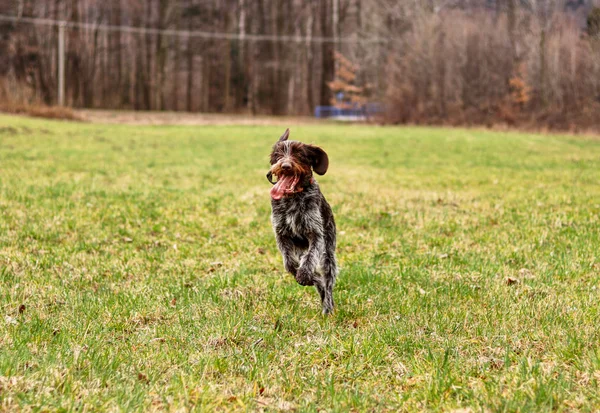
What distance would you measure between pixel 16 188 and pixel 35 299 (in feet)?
22.8

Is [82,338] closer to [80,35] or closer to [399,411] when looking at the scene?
[399,411]

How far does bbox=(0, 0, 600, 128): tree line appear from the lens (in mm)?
38344

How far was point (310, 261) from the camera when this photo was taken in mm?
5051

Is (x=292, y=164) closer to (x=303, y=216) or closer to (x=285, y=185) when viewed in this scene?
(x=285, y=185)

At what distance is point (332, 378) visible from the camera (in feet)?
13.2

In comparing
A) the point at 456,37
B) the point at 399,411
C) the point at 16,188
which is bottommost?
the point at 399,411

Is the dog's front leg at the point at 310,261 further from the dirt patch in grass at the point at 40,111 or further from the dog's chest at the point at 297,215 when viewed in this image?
the dirt patch in grass at the point at 40,111

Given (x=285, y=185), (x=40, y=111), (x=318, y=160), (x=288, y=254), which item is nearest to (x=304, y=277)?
(x=288, y=254)

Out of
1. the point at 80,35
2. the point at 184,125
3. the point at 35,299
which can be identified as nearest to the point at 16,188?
the point at 35,299

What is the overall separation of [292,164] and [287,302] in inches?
63.2

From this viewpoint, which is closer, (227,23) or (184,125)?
(184,125)

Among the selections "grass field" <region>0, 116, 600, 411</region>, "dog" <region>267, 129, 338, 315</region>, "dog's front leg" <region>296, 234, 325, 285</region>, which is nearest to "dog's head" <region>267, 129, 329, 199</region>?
"dog" <region>267, 129, 338, 315</region>

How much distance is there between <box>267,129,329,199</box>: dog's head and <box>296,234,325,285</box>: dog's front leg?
0.45 m

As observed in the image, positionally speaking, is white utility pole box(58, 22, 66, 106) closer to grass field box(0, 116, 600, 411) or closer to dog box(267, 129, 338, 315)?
grass field box(0, 116, 600, 411)
